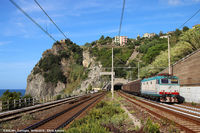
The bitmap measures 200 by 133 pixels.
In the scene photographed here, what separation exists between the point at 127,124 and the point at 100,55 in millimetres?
162364

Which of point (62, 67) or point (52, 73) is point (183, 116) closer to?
point (52, 73)

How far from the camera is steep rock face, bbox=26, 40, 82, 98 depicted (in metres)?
149

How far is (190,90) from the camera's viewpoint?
80.4 feet

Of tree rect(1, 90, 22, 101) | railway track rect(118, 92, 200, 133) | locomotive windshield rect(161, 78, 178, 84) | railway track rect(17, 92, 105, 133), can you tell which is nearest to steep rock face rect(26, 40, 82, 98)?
tree rect(1, 90, 22, 101)

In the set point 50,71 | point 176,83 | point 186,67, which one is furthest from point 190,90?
point 50,71

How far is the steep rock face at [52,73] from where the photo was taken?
148750mm

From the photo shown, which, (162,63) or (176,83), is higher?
(162,63)

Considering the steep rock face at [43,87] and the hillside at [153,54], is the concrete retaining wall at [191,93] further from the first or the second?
the steep rock face at [43,87]

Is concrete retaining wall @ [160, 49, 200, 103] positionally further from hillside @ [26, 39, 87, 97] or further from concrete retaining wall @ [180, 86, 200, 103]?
hillside @ [26, 39, 87, 97]

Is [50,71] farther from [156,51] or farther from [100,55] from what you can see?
[156,51]

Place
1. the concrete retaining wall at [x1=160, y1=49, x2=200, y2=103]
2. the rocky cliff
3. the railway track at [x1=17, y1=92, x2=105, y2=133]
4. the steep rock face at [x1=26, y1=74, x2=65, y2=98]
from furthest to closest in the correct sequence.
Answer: the rocky cliff → the steep rock face at [x1=26, y1=74, x2=65, y2=98] → the concrete retaining wall at [x1=160, y1=49, x2=200, y2=103] → the railway track at [x1=17, y1=92, x2=105, y2=133]

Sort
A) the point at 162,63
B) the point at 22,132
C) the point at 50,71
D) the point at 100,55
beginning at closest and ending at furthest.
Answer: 1. the point at 22,132
2. the point at 162,63
3. the point at 50,71
4. the point at 100,55

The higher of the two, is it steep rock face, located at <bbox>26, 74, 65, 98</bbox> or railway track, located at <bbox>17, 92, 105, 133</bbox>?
railway track, located at <bbox>17, 92, 105, 133</bbox>

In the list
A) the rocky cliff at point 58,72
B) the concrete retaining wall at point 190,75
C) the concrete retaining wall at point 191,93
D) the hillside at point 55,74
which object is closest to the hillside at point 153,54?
the concrete retaining wall at point 190,75
